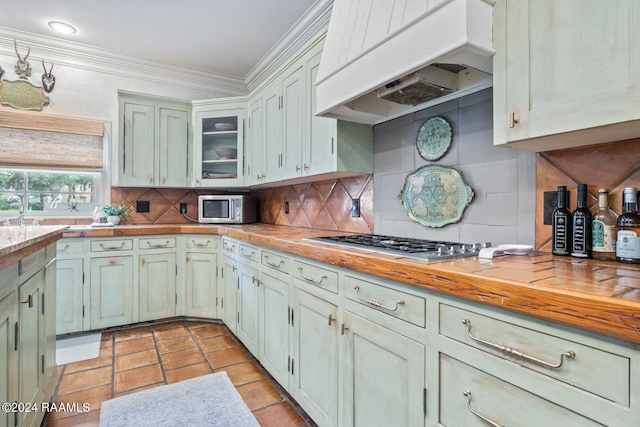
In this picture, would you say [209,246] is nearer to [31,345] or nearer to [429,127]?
[31,345]

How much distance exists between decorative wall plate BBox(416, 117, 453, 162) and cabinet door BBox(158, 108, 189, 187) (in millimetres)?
2604

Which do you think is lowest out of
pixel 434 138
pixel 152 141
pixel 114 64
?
pixel 434 138

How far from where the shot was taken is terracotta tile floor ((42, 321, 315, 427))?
5.93 feet

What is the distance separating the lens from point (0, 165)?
3.03m

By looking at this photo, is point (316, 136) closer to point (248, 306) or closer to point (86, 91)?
point (248, 306)

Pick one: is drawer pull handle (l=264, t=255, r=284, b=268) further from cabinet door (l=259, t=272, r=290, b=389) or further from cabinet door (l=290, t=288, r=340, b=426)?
cabinet door (l=290, t=288, r=340, b=426)

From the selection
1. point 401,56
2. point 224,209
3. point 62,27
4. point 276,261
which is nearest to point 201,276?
point 224,209

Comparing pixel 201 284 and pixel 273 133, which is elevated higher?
pixel 273 133

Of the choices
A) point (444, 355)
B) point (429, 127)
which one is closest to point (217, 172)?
point (429, 127)

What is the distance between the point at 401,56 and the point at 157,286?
2.84 metres

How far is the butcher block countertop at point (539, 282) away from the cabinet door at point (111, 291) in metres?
2.33

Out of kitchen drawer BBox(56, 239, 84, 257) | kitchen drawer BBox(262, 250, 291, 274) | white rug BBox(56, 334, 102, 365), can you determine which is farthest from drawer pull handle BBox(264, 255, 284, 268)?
kitchen drawer BBox(56, 239, 84, 257)

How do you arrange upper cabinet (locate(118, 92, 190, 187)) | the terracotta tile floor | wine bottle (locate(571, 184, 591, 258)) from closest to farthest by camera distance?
wine bottle (locate(571, 184, 591, 258))
the terracotta tile floor
upper cabinet (locate(118, 92, 190, 187))

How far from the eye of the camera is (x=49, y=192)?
331 centimetres
